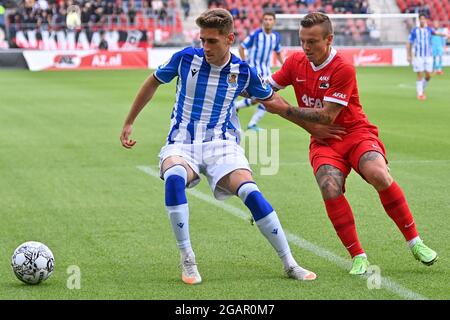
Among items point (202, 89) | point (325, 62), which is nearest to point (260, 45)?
point (325, 62)

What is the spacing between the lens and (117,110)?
21062mm

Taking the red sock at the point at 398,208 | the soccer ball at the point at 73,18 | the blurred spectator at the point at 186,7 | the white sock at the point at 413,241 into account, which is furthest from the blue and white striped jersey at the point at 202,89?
the blurred spectator at the point at 186,7

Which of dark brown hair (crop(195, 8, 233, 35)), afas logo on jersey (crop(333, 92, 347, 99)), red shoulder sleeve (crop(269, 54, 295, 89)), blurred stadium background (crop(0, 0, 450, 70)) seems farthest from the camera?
blurred stadium background (crop(0, 0, 450, 70))

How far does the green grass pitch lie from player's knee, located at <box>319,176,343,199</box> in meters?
0.56

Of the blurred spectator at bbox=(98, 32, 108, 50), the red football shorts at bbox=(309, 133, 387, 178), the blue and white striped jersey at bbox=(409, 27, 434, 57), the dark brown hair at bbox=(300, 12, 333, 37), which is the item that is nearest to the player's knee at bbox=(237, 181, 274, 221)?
the red football shorts at bbox=(309, 133, 387, 178)

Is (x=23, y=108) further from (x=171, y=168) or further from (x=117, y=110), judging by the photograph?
(x=171, y=168)

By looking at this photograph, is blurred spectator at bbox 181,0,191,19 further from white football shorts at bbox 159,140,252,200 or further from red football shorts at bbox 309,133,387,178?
white football shorts at bbox 159,140,252,200

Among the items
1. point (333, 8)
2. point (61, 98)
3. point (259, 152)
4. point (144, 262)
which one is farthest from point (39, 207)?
point (333, 8)

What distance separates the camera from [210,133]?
6.97 meters

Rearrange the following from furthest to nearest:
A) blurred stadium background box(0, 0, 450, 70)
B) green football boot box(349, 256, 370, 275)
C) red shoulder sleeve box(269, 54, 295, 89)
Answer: blurred stadium background box(0, 0, 450, 70), red shoulder sleeve box(269, 54, 295, 89), green football boot box(349, 256, 370, 275)

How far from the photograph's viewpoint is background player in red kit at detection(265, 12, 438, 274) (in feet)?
22.8
